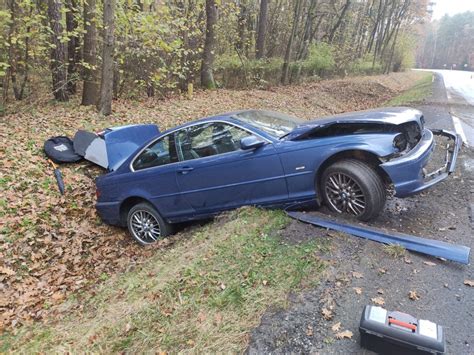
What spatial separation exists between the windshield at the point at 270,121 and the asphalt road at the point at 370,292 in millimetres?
1348

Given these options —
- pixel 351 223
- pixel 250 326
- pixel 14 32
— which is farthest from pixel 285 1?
pixel 250 326

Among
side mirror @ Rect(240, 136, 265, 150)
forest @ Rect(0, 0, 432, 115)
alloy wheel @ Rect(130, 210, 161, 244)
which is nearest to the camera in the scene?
side mirror @ Rect(240, 136, 265, 150)

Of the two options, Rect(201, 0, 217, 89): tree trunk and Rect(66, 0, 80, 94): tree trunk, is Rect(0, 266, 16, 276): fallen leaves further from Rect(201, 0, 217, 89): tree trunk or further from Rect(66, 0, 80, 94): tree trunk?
Rect(201, 0, 217, 89): tree trunk

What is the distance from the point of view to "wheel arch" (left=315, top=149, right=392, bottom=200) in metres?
4.46

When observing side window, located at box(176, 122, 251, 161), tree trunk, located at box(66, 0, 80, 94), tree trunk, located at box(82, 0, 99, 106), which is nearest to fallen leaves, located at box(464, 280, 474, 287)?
side window, located at box(176, 122, 251, 161)

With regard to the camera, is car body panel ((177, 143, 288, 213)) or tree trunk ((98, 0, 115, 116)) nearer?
car body panel ((177, 143, 288, 213))

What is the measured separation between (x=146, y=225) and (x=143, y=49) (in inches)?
307

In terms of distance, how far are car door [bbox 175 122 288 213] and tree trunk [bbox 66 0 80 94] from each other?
8014 mm

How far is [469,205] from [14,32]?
11156mm

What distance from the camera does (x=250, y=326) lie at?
3217mm

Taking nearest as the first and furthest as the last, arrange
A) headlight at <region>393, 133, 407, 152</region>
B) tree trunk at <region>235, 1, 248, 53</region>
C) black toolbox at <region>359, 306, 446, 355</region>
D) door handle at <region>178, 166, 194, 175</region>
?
black toolbox at <region>359, 306, 446, 355</region> → headlight at <region>393, 133, 407, 152</region> → door handle at <region>178, 166, 194, 175</region> → tree trunk at <region>235, 1, 248, 53</region>

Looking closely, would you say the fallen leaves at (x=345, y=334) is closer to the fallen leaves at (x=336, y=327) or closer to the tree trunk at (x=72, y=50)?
the fallen leaves at (x=336, y=327)

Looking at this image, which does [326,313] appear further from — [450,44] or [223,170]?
[450,44]

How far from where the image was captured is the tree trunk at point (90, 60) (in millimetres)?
11086
